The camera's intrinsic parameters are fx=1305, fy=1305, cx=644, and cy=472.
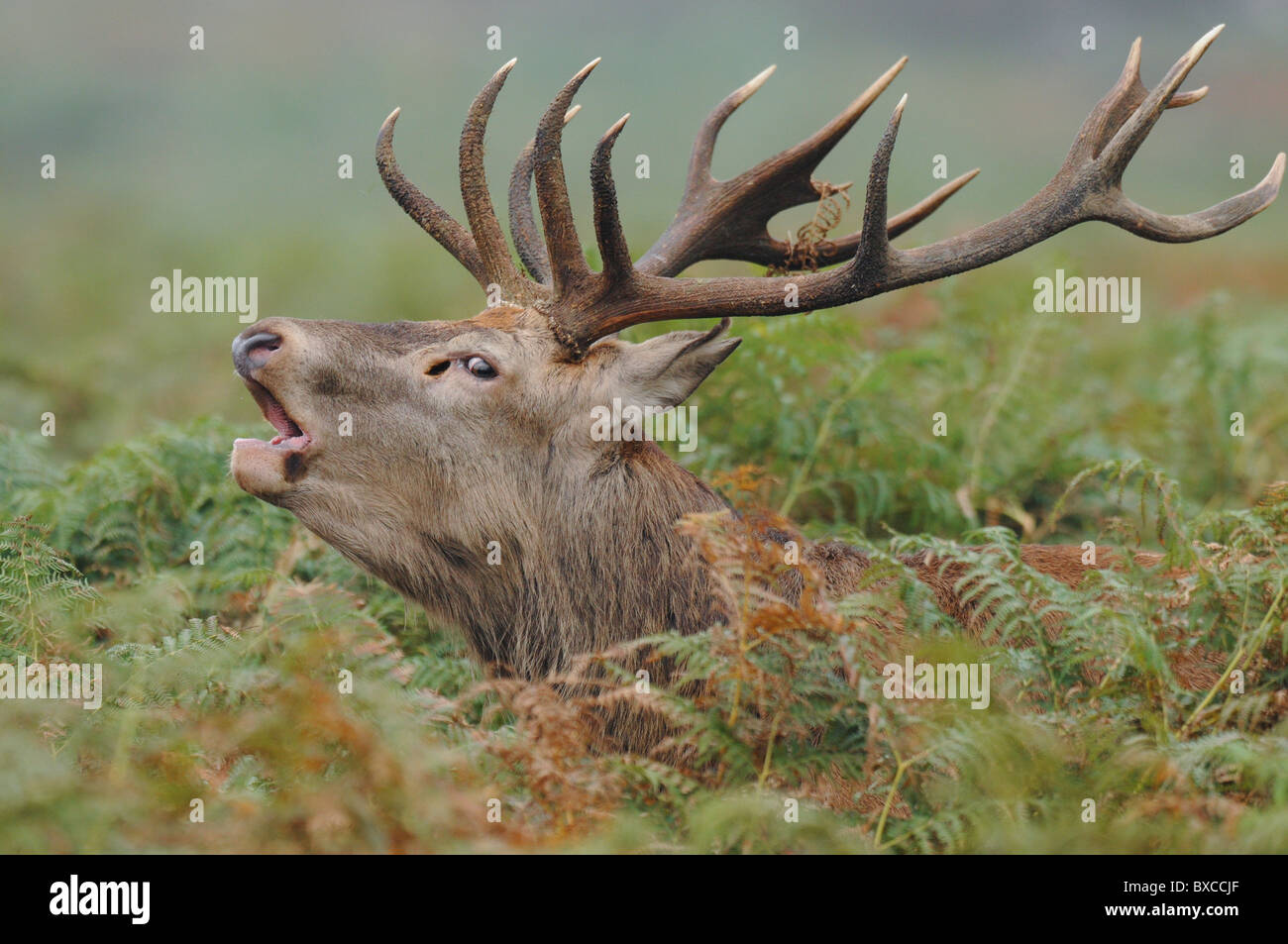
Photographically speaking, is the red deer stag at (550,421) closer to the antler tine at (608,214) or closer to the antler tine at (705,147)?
the antler tine at (608,214)

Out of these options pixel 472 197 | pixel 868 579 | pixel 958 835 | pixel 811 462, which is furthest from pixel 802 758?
pixel 811 462

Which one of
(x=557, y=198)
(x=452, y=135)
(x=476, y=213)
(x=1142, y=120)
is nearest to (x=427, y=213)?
(x=476, y=213)

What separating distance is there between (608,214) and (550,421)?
0.77 meters

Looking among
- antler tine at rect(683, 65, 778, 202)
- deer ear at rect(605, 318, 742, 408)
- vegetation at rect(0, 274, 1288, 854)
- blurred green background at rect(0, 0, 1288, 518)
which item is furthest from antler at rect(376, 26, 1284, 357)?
blurred green background at rect(0, 0, 1288, 518)

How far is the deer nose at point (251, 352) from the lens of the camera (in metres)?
4.43

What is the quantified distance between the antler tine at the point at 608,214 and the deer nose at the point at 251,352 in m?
1.21

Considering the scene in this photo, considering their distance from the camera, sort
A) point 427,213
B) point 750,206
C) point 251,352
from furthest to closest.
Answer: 1. point 750,206
2. point 427,213
3. point 251,352

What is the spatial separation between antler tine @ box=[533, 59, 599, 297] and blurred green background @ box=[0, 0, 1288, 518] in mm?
4885

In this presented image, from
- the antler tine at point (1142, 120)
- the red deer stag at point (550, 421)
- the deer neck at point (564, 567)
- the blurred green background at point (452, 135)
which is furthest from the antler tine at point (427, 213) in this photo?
the blurred green background at point (452, 135)

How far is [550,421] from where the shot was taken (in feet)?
15.5

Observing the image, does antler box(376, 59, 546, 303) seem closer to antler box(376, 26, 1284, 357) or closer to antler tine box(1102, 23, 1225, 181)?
antler box(376, 26, 1284, 357)

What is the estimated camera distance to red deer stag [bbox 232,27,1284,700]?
4520mm

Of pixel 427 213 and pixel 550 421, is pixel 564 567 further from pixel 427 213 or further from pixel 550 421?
pixel 427 213
